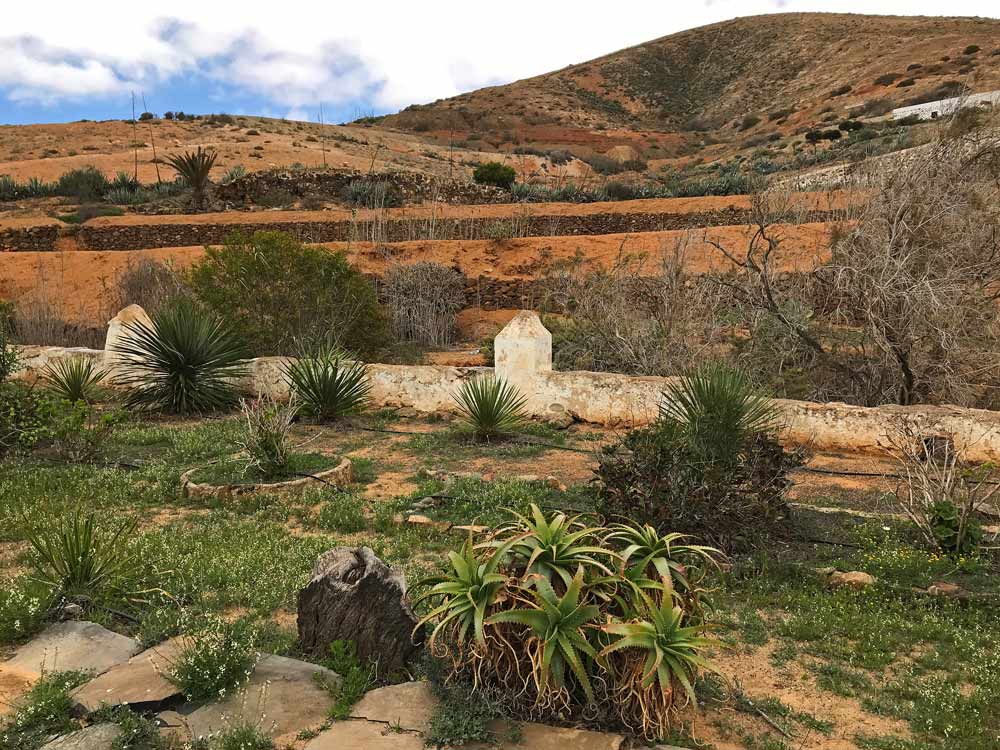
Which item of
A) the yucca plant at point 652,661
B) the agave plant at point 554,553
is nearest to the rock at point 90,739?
the agave plant at point 554,553

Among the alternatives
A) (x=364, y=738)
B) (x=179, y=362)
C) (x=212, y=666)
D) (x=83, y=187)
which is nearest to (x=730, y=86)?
(x=83, y=187)

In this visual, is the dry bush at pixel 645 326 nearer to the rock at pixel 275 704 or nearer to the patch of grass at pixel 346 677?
the patch of grass at pixel 346 677

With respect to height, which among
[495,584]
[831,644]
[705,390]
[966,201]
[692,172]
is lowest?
[831,644]

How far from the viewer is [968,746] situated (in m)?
2.94

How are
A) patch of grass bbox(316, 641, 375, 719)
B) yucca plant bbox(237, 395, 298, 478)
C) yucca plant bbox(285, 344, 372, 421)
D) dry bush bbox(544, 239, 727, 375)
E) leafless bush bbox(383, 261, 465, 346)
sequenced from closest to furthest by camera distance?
patch of grass bbox(316, 641, 375, 719), yucca plant bbox(237, 395, 298, 478), yucca plant bbox(285, 344, 372, 421), dry bush bbox(544, 239, 727, 375), leafless bush bbox(383, 261, 465, 346)

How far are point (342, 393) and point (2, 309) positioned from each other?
9.67m

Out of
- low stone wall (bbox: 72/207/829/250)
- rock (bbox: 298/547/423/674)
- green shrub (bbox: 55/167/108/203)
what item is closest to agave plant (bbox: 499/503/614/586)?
rock (bbox: 298/547/423/674)

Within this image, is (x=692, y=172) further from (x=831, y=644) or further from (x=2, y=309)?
(x=831, y=644)

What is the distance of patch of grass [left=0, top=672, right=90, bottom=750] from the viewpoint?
2779 mm

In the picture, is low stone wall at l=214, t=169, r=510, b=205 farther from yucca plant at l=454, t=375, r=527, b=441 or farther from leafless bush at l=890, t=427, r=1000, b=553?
leafless bush at l=890, t=427, r=1000, b=553

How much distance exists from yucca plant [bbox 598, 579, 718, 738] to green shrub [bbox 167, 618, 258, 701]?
161cm

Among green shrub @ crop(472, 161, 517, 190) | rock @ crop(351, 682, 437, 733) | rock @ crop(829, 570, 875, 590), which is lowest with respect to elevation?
rock @ crop(829, 570, 875, 590)

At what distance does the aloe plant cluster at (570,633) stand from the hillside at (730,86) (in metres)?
44.6

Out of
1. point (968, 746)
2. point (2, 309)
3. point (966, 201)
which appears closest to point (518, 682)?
point (968, 746)
